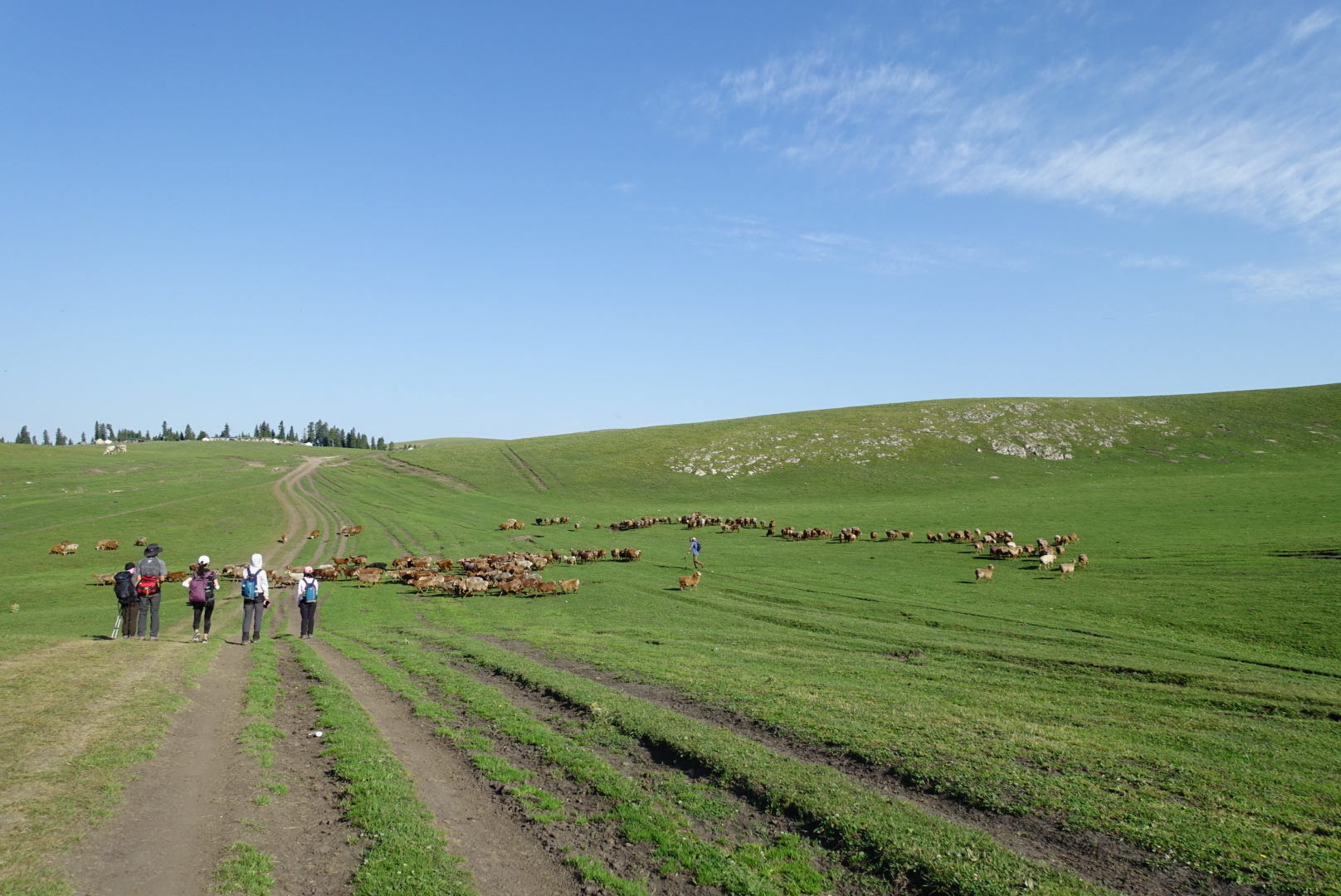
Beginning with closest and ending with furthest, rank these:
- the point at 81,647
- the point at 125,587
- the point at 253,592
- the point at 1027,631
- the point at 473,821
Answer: the point at 473,821 → the point at 81,647 → the point at 253,592 → the point at 125,587 → the point at 1027,631

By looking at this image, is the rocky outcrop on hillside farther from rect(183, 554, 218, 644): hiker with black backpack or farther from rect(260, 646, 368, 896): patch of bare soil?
rect(260, 646, 368, 896): patch of bare soil

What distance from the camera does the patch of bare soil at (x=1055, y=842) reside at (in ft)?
29.3

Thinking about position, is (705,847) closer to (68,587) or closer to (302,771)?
(302,771)

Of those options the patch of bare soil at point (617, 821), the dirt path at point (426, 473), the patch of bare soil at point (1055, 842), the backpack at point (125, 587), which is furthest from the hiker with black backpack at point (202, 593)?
the dirt path at point (426, 473)

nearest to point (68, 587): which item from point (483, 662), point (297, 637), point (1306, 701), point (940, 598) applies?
point (297, 637)

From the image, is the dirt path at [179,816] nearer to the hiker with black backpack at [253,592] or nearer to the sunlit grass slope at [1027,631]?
the hiker with black backpack at [253,592]

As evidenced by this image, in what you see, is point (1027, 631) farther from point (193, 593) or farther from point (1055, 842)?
point (193, 593)

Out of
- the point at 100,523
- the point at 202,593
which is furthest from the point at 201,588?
the point at 100,523

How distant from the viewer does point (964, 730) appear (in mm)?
14297

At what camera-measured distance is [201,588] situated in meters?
23.7

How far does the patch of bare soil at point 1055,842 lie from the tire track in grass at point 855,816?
289mm

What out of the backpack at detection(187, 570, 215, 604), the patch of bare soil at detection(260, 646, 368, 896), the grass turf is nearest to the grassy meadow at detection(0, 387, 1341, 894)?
the backpack at detection(187, 570, 215, 604)

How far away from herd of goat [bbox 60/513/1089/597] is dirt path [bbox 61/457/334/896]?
23.8 meters

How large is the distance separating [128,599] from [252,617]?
4303 mm
